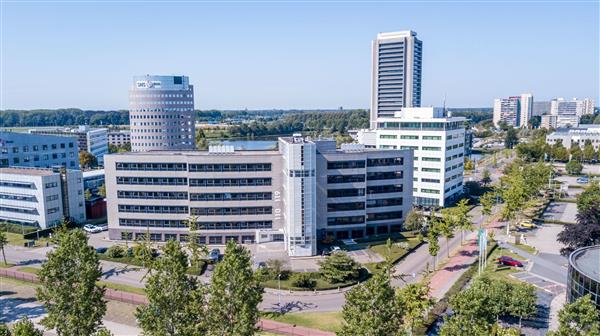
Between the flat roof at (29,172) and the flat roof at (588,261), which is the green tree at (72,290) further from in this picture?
the flat roof at (29,172)

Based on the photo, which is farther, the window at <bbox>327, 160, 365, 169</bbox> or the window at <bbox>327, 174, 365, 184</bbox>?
the window at <bbox>327, 174, 365, 184</bbox>

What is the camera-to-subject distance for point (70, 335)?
121ft

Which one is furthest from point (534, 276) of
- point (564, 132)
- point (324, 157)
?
point (564, 132)

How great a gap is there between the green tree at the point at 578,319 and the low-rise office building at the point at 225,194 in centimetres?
4943

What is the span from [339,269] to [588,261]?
29045 mm

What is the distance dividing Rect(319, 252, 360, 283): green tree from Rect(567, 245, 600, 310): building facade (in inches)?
1006

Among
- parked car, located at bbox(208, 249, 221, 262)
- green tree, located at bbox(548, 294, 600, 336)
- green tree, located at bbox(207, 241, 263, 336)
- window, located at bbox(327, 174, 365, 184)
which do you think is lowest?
parked car, located at bbox(208, 249, 221, 262)

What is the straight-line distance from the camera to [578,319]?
30000mm

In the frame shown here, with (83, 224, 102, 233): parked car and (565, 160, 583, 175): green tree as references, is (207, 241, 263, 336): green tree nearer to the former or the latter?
(83, 224, 102, 233): parked car

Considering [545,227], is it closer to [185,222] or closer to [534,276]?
[534,276]

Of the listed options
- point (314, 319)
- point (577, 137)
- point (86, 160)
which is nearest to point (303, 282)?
point (314, 319)

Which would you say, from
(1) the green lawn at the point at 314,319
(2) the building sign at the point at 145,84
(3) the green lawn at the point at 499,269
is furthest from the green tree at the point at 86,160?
(3) the green lawn at the point at 499,269

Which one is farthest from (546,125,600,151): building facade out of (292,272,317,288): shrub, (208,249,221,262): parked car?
(208,249,221,262): parked car

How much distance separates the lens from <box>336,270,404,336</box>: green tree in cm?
3198
